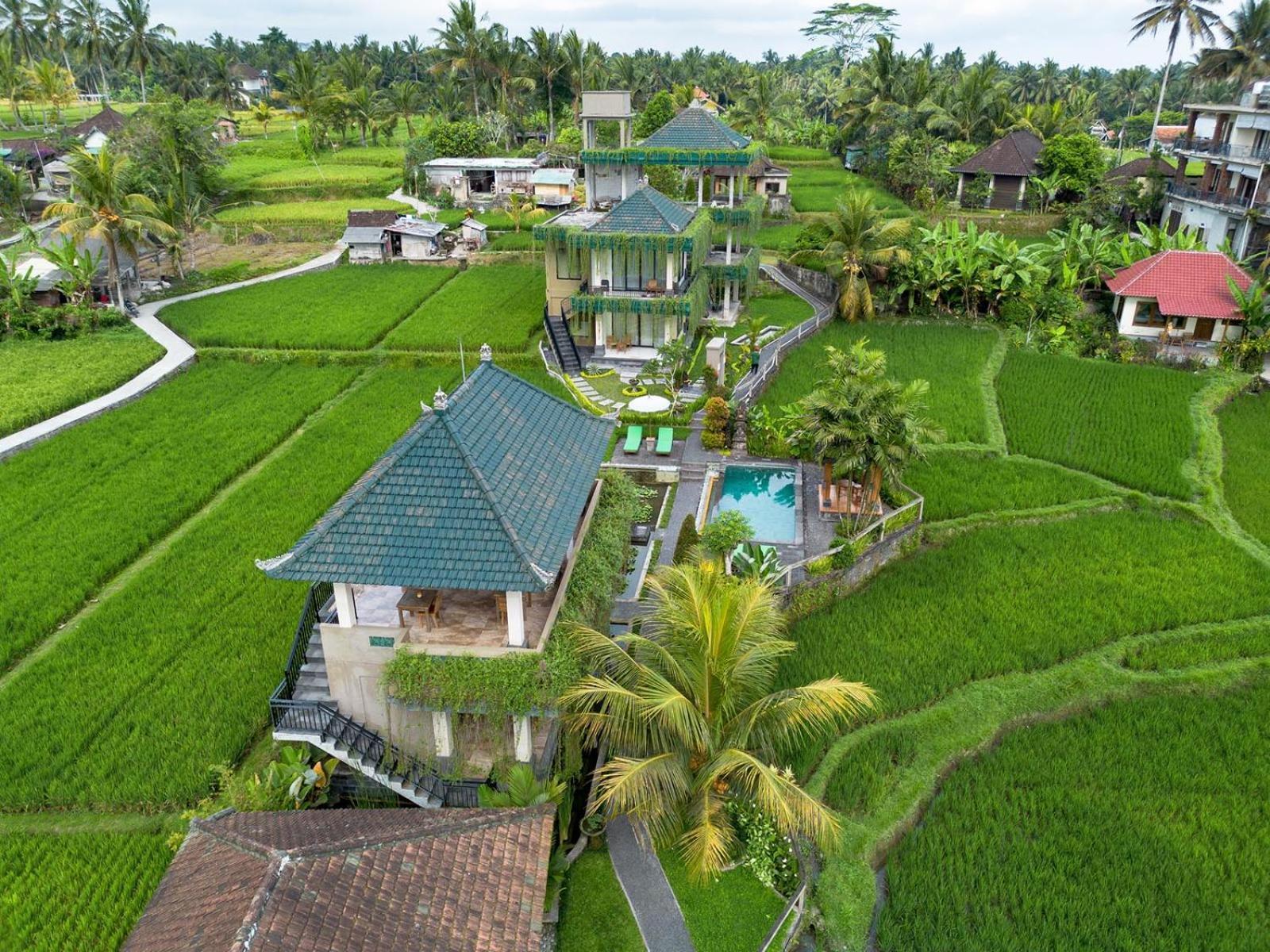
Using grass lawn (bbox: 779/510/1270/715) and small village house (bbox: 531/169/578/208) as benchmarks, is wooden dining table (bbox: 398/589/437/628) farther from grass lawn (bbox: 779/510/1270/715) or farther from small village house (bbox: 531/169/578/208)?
small village house (bbox: 531/169/578/208)

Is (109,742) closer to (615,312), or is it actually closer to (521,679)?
(521,679)

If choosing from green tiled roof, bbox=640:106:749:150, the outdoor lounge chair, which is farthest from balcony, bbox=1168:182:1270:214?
the outdoor lounge chair

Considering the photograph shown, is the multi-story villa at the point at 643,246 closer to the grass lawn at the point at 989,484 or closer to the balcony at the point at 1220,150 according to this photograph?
the grass lawn at the point at 989,484

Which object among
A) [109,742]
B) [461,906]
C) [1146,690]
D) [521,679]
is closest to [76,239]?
[109,742]

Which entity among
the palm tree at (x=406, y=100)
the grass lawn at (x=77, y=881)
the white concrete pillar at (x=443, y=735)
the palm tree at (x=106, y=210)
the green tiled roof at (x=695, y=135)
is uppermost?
the palm tree at (x=406, y=100)

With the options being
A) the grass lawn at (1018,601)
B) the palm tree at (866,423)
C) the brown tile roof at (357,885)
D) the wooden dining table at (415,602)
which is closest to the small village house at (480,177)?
the palm tree at (866,423)

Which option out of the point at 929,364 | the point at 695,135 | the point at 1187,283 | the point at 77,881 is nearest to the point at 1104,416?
the point at 929,364
